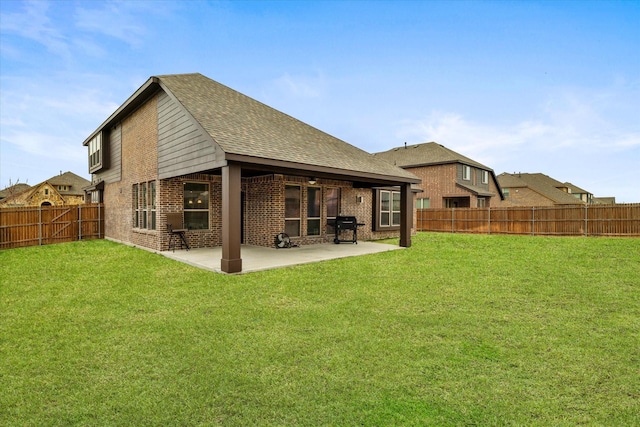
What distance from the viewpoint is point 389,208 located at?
15922 millimetres

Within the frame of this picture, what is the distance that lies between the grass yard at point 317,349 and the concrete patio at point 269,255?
0.88m

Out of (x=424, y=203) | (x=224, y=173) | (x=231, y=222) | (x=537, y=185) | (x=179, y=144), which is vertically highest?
(x=537, y=185)

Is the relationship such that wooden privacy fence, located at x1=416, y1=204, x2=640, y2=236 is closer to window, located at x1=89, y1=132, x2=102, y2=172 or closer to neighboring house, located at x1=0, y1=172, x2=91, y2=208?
window, located at x1=89, y1=132, x2=102, y2=172

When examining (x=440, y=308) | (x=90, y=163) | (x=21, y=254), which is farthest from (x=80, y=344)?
(x=90, y=163)

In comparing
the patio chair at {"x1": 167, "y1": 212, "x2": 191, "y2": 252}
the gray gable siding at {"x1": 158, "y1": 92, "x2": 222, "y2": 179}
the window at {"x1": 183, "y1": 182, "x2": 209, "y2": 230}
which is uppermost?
the gray gable siding at {"x1": 158, "y1": 92, "x2": 222, "y2": 179}

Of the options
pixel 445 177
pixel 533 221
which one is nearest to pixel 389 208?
pixel 533 221

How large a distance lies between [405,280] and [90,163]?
18696 mm

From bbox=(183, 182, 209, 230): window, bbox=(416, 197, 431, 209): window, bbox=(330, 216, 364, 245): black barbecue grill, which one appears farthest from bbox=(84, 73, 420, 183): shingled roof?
bbox=(416, 197, 431, 209): window

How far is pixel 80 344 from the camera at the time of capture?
12.2 feet

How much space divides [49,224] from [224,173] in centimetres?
1117

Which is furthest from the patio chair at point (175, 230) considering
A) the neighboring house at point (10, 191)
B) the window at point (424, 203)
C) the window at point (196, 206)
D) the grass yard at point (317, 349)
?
the neighboring house at point (10, 191)

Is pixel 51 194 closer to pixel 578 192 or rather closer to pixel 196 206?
pixel 196 206

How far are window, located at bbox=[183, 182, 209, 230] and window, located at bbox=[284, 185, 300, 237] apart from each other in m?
2.88

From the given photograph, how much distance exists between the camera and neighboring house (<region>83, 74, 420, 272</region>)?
8.16 m
